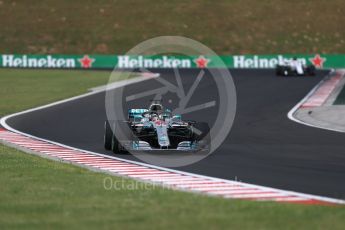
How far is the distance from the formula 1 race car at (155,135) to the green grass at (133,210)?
474 centimetres

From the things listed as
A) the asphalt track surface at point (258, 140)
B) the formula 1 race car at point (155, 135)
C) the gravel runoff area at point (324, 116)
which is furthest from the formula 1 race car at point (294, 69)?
the formula 1 race car at point (155, 135)

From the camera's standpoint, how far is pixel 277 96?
35.2 meters

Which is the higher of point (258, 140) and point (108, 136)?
point (108, 136)

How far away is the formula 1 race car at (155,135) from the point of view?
1722 cm

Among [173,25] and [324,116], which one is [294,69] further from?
[173,25]

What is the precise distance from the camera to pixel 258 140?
1989 cm

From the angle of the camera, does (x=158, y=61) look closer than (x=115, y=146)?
No

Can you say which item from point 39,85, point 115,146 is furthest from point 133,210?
point 39,85

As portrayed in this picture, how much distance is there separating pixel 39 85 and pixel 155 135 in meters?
24.7

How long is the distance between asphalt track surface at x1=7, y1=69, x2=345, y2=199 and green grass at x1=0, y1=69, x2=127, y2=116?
5.39 feet

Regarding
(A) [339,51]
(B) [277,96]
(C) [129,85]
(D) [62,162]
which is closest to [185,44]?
(A) [339,51]

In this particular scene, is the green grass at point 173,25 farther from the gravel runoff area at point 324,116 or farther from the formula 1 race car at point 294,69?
the gravel runoff area at point 324,116

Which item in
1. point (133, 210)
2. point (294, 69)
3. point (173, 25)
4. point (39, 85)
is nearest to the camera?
point (133, 210)

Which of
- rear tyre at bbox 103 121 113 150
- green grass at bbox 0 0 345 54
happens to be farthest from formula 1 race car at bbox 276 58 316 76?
rear tyre at bbox 103 121 113 150
